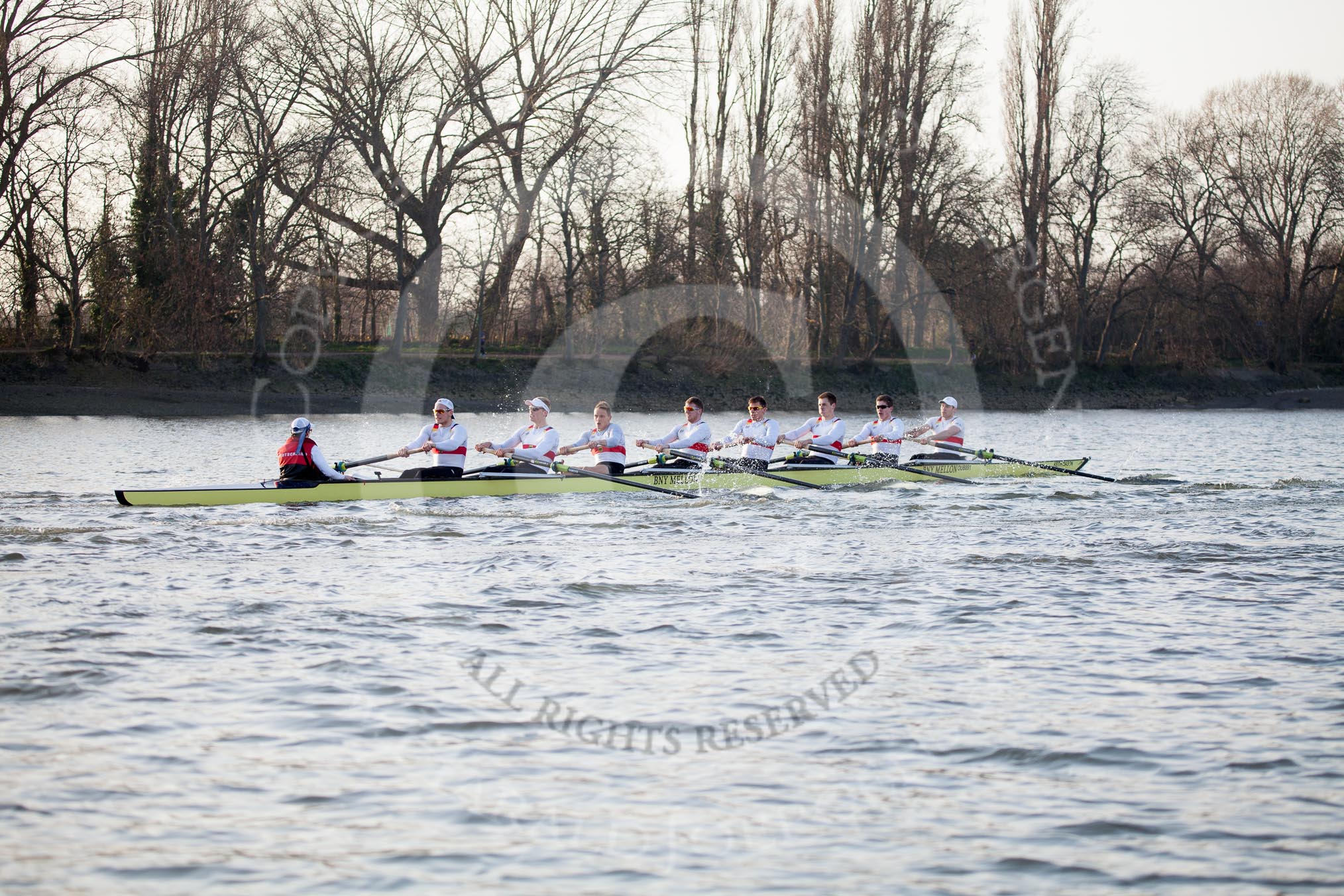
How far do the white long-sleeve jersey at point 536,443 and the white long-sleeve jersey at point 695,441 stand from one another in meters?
1.66

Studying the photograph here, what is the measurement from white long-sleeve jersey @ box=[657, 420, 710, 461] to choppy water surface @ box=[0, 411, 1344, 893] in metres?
3.75

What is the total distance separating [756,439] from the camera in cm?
1914

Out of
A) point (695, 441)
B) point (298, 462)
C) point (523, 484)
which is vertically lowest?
point (523, 484)

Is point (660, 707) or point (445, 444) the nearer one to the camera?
point (660, 707)

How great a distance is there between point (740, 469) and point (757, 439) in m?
0.75

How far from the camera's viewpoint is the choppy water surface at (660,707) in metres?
5.39

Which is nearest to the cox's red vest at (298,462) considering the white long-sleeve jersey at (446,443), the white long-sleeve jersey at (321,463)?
the white long-sleeve jersey at (321,463)

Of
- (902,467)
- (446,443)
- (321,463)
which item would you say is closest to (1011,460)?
(902,467)

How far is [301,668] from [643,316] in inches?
1470

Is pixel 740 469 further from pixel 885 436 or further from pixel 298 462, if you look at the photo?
pixel 298 462

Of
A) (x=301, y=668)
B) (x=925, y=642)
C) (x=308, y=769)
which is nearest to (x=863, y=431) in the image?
(x=925, y=642)

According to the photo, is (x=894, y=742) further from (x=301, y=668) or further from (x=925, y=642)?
(x=301, y=668)

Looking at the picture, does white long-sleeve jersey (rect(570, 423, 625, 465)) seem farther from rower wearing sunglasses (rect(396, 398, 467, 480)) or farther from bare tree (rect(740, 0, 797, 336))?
bare tree (rect(740, 0, 797, 336))

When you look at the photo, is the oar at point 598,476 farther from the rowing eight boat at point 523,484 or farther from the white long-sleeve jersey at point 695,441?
the white long-sleeve jersey at point 695,441
